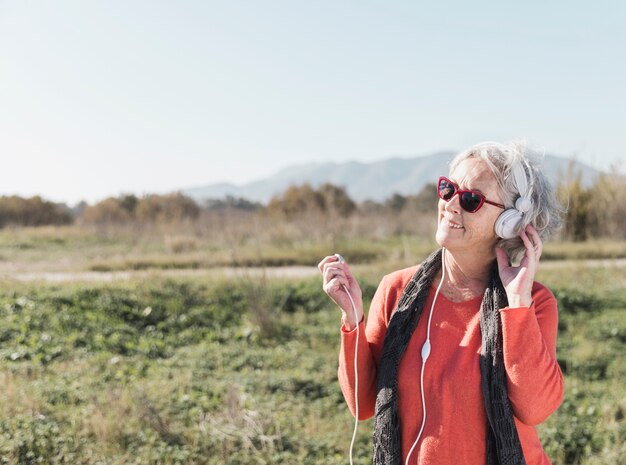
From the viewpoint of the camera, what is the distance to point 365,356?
2.20 meters

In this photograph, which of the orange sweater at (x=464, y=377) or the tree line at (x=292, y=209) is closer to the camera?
the orange sweater at (x=464, y=377)

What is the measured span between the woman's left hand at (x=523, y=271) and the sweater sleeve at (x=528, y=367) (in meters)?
0.04

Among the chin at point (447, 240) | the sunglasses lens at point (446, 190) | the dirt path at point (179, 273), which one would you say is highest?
the sunglasses lens at point (446, 190)

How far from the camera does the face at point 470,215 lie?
209 cm

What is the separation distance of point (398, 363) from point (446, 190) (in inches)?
23.0

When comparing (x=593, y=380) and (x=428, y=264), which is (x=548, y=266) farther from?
(x=428, y=264)

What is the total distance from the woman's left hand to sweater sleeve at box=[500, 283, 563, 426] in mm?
42

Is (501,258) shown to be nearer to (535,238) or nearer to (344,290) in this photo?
Answer: (535,238)

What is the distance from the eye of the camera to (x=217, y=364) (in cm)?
683

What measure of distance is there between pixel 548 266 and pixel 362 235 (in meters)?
6.84

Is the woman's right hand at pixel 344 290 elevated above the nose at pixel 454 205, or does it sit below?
below

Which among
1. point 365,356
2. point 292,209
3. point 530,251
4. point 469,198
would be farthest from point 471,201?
point 292,209

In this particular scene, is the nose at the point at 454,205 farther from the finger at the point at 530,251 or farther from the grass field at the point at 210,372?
the grass field at the point at 210,372

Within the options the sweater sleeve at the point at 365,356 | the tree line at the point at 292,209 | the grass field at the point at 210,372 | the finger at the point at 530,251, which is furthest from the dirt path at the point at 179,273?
the finger at the point at 530,251
